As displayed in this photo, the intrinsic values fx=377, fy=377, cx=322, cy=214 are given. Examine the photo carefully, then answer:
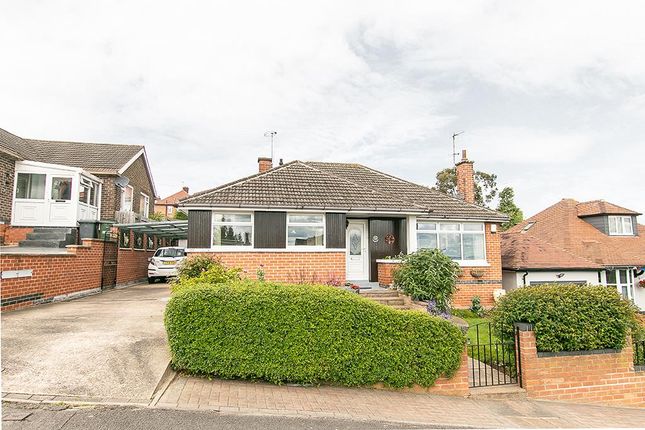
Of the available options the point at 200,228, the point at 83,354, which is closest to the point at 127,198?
the point at 200,228

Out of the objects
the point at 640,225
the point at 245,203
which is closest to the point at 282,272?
the point at 245,203

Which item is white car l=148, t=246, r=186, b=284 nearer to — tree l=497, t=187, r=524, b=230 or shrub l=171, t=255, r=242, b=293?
shrub l=171, t=255, r=242, b=293

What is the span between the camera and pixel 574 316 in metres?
7.09

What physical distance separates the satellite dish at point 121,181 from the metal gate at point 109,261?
5.22 meters

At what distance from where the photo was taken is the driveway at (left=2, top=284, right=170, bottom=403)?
4.90 m

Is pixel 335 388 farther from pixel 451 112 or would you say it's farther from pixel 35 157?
pixel 35 157

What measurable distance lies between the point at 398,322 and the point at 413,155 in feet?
57.8

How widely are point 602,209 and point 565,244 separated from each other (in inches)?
139

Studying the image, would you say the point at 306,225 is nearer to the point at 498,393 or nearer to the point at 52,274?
the point at 52,274

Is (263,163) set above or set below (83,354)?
above

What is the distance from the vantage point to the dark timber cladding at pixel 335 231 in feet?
42.4

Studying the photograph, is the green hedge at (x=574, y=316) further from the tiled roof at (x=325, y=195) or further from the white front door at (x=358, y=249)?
the white front door at (x=358, y=249)

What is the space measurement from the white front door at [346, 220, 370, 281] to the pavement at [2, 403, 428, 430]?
9829 millimetres

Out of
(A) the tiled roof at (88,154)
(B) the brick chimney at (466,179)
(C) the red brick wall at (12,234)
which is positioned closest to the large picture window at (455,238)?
(B) the brick chimney at (466,179)
